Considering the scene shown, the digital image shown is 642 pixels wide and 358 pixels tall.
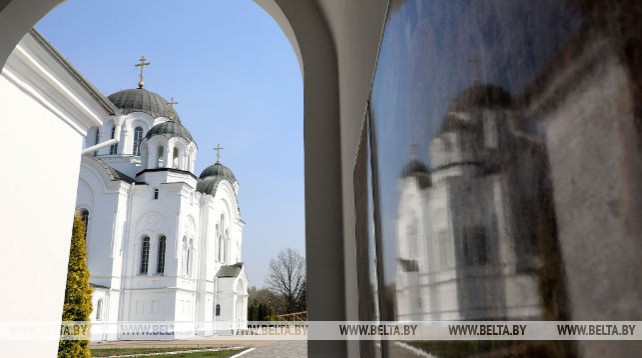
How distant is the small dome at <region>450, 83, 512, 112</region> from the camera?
1.18ft

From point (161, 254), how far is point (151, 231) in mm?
1258

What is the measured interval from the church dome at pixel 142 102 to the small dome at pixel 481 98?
30309 mm

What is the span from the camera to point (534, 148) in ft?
1.02

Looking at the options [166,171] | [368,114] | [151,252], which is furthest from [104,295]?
[368,114]

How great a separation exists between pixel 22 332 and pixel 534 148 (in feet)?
19.4

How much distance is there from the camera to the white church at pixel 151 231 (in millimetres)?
22984

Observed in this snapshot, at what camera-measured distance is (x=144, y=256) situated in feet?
79.9

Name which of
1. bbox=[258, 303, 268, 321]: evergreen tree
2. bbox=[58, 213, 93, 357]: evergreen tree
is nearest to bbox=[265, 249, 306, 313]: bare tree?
bbox=[258, 303, 268, 321]: evergreen tree

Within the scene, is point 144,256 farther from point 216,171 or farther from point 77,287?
point 77,287

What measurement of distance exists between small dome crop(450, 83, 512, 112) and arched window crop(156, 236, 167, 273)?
2513 cm

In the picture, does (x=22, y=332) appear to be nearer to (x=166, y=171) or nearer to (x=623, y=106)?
(x=623, y=106)

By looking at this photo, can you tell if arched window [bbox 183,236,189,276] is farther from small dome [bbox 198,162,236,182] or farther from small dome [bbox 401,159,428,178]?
small dome [bbox 401,159,428,178]

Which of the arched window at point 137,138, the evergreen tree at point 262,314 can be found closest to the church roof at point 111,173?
the arched window at point 137,138

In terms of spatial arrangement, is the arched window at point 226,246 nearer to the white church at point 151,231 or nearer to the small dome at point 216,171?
the white church at point 151,231
